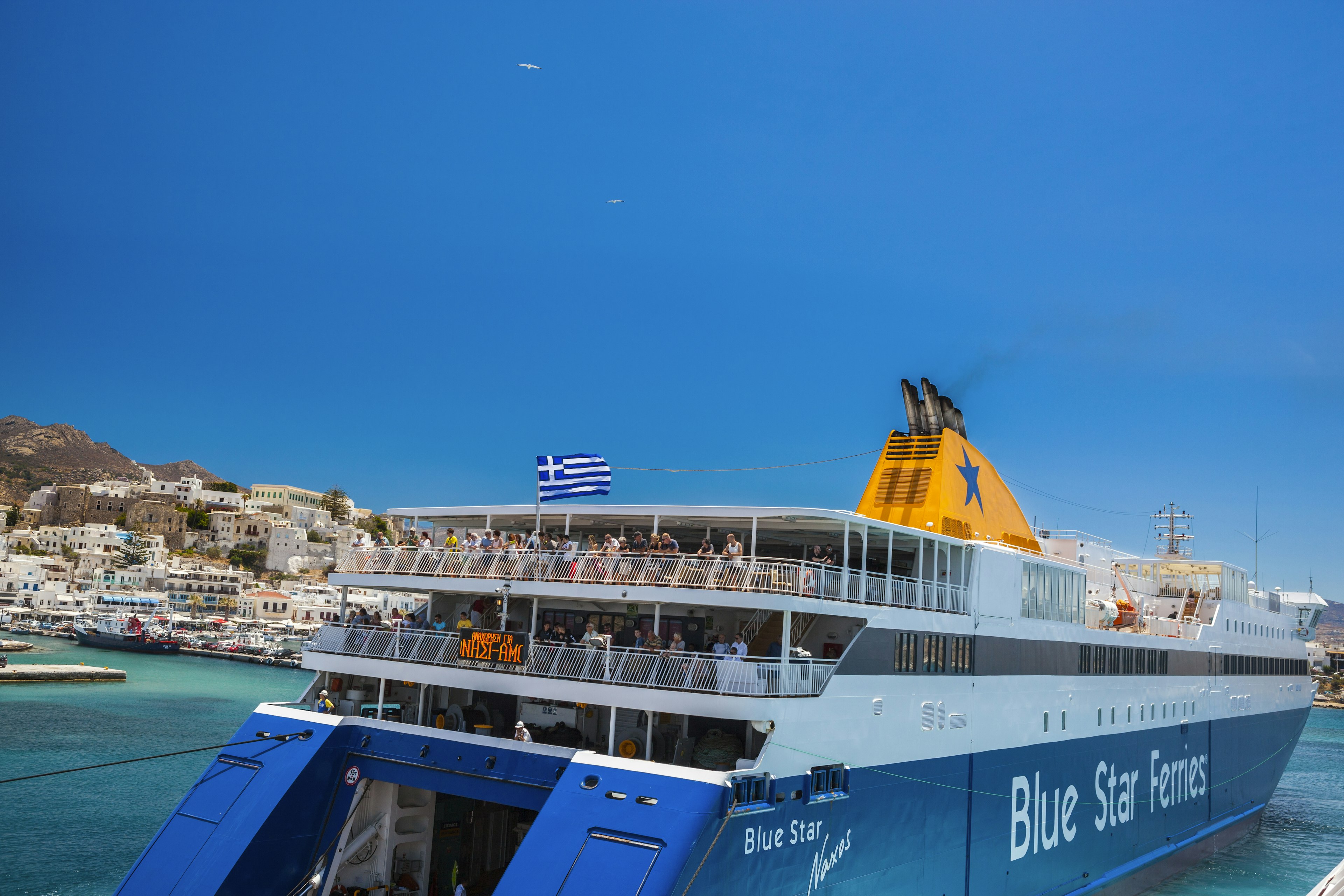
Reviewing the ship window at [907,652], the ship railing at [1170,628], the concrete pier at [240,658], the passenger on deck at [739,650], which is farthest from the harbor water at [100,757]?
the ship railing at [1170,628]

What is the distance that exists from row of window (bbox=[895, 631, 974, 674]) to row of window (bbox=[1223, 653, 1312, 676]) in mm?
18786

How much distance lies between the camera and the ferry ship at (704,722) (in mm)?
14086

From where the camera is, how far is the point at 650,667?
1503cm

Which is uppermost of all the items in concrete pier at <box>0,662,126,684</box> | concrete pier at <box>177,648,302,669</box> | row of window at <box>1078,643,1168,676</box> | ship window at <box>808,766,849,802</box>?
row of window at <box>1078,643,1168,676</box>

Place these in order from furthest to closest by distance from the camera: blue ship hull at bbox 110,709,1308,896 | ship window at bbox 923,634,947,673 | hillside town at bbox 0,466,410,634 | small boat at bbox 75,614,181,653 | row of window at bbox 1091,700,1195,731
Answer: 1. hillside town at bbox 0,466,410,634
2. small boat at bbox 75,614,181,653
3. row of window at bbox 1091,700,1195,731
4. ship window at bbox 923,634,947,673
5. blue ship hull at bbox 110,709,1308,896

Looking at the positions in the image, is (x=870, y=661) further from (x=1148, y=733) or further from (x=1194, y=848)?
(x=1194, y=848)

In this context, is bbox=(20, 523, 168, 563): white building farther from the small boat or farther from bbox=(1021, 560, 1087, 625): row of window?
bbox=(1021, 560, 1087, 625): row of window

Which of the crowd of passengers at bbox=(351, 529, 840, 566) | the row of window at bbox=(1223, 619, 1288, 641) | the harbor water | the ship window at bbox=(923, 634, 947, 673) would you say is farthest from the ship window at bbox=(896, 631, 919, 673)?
the harbor water

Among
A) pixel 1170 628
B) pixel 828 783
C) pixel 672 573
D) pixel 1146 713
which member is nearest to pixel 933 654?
pixel 828 783

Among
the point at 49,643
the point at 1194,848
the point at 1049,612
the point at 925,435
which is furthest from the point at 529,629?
the point at 49,643

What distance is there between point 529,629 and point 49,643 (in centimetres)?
11326

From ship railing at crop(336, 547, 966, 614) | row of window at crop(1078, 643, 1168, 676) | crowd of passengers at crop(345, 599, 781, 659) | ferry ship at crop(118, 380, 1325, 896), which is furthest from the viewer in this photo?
row of window at crop(1078, 643, 1168, 676)

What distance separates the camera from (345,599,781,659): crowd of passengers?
50.5 feet

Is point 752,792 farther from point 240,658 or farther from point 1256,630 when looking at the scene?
point 240,658
